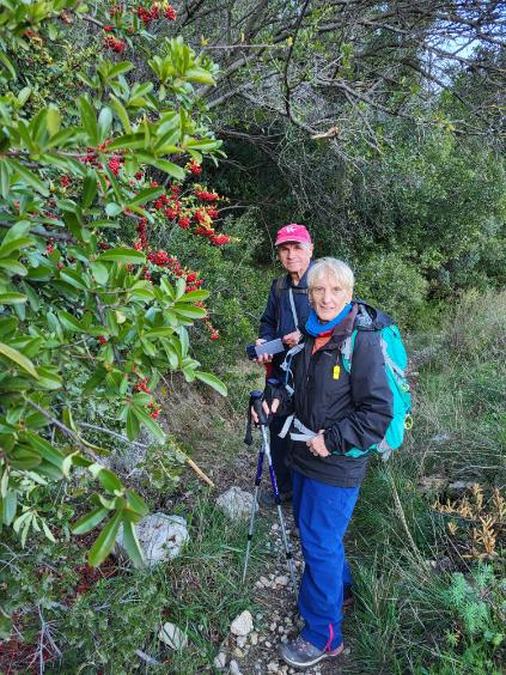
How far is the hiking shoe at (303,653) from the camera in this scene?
9.08 feet

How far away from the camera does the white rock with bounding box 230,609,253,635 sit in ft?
9.69

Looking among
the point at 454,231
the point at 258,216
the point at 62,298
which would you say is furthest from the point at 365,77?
the point at 62,298

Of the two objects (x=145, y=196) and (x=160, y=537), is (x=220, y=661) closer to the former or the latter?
(x=160, y=537)

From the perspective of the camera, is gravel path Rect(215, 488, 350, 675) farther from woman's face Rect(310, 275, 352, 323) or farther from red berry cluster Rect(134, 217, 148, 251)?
red berry cluster Rect(134, 217, 148, 251)

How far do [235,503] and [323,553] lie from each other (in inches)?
48.4

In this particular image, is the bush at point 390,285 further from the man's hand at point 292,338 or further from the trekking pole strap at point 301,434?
the trekking pole strap at point 301,434

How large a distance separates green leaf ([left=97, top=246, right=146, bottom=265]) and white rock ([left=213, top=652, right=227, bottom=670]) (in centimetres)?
239

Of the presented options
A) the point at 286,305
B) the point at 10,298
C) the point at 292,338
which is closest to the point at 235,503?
the point at 292,338

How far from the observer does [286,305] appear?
3.78 meters

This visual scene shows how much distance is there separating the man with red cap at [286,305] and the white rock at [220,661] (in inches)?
55.1

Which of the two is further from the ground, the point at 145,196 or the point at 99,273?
the point at 145,196

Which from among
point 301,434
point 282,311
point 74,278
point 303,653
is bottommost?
point 303,653

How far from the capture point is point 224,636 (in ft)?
9.64

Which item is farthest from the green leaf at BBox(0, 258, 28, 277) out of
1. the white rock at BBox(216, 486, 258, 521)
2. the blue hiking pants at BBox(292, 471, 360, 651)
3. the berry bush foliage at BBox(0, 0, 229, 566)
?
the white rock at BBox(216, 486, 258, 521)
